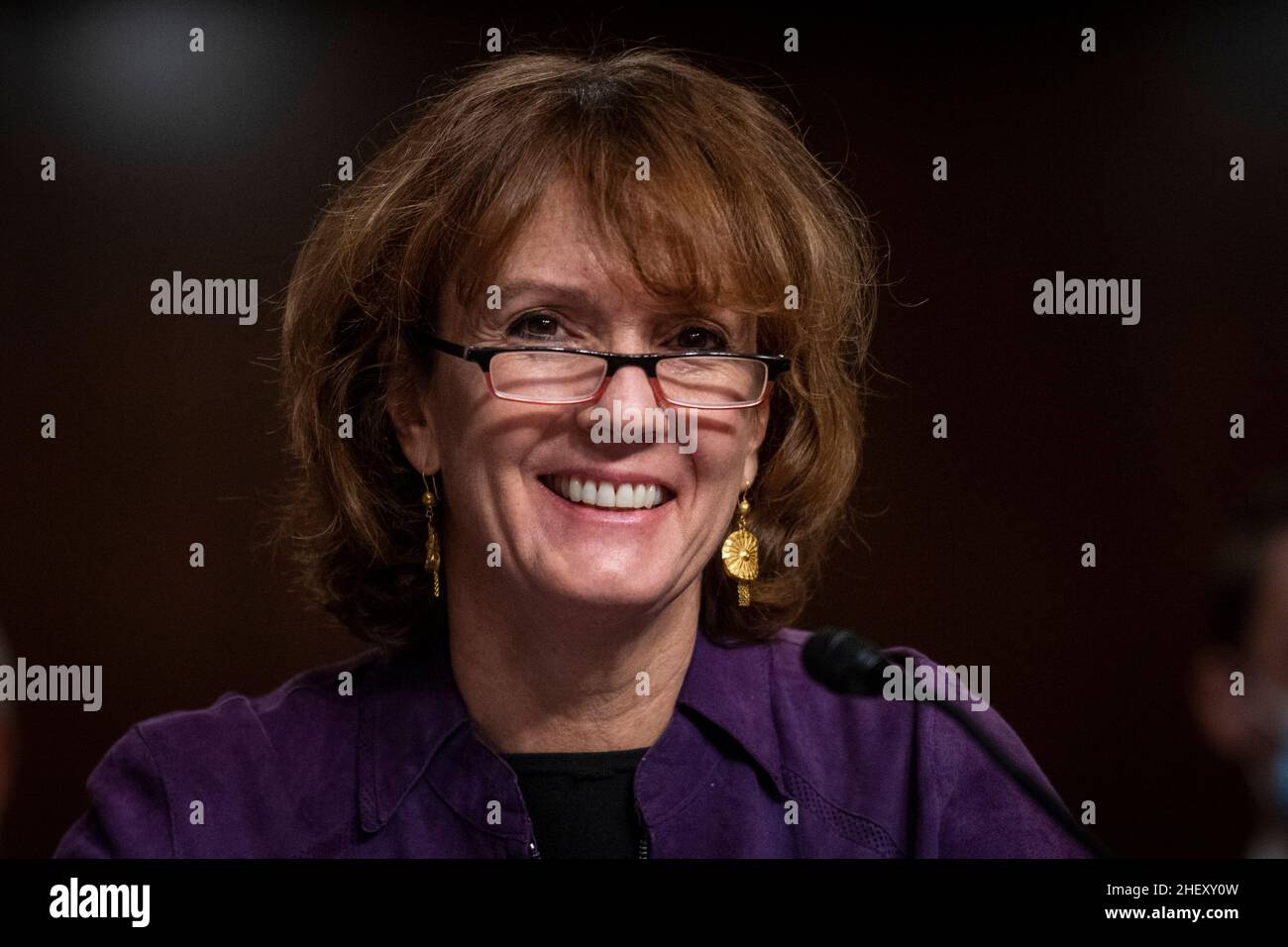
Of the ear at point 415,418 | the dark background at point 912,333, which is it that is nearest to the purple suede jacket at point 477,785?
the dark background at point 912,333

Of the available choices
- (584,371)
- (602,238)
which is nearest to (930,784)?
(584,371)

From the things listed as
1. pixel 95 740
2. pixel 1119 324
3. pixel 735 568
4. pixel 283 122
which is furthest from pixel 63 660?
pixel 1119 324

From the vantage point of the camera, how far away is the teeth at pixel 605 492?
1.60 m

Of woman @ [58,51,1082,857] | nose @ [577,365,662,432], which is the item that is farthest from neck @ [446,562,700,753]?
nose @ [577,365,662,432]

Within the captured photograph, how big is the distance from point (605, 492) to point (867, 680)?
0.36 m

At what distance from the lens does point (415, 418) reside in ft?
5.65

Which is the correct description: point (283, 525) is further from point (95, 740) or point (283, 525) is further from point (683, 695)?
point (683, 695)

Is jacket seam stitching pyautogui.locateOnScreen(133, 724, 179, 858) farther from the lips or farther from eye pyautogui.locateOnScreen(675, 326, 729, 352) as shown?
eye pyautogui.locateOnScreen(675, 326, 729, 352)

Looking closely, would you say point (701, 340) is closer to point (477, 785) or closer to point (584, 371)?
point (584, 371)

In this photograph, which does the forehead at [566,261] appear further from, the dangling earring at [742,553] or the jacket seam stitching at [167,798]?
the jacket seam stitching at [167,798]

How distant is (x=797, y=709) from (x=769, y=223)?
0.59 meters

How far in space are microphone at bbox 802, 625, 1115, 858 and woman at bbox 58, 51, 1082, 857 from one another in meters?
0.19

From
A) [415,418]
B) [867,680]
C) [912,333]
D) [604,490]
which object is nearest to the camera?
[867,680]

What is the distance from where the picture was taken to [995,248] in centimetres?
178
